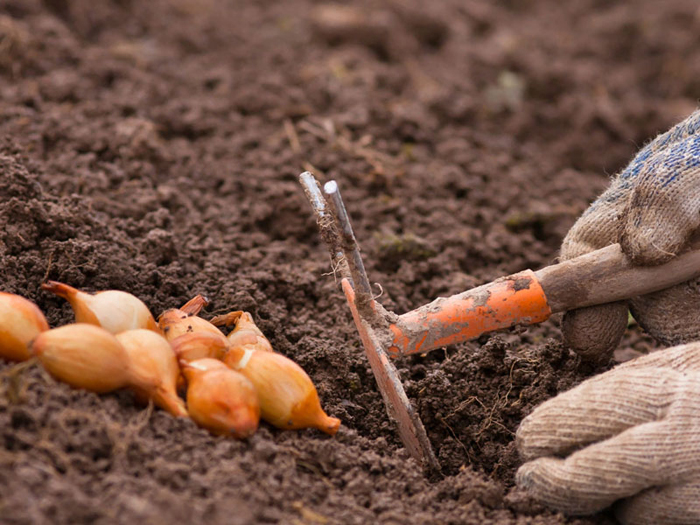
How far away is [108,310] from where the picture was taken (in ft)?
6.00

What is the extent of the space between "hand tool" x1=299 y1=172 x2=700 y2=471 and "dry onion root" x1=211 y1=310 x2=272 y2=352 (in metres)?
0.26

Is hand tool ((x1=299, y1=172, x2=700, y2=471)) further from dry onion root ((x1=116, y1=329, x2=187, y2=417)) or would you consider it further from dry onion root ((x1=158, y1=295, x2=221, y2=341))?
dry onion root ((x1=116, y1=329, x2=187, y2=417))

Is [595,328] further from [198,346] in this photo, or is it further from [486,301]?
[198,346]

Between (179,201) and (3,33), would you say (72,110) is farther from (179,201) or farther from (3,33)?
(179,201)

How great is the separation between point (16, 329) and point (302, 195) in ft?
5.16

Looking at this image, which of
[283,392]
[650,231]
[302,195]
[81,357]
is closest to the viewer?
[81,357]

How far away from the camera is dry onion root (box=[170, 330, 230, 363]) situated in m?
1.82

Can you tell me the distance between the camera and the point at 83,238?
2.29 m

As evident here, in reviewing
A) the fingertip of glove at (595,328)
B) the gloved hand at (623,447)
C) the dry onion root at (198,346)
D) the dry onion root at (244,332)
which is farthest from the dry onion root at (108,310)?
the fingertip of glove at (595,328)

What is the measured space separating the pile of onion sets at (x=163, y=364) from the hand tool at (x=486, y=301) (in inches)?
9.7

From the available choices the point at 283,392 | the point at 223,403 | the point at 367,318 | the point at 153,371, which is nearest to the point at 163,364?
the point at 153,371

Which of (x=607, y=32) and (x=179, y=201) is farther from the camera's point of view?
(x=607, y=32)

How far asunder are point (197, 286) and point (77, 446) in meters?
0.89

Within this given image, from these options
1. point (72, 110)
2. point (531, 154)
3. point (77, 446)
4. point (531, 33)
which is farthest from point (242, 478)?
point (531, 33)
